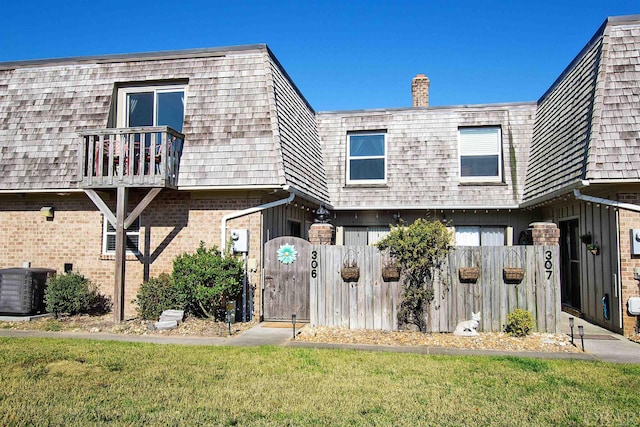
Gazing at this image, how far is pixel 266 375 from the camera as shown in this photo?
21.9 feet

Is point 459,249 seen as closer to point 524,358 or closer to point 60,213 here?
point 524,358

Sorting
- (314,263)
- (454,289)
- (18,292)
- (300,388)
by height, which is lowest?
(300,388)

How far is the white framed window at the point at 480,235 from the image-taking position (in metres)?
14.4

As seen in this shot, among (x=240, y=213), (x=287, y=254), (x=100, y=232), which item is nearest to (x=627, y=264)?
(x=287, y=254)

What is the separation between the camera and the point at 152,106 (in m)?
12.4

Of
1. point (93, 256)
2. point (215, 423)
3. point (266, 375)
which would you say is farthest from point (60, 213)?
point (215, 423)

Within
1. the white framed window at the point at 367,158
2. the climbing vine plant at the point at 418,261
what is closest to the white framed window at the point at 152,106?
the white framed window at the point at 367,158

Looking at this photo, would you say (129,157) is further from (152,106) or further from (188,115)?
(152,106)

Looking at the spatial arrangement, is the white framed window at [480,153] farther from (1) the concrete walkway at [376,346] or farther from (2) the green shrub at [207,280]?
(2) the green shrub at [207,280]

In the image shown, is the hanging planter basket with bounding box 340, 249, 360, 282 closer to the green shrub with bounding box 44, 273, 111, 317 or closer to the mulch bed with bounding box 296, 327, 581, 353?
the mulch bed with bounding box 296, 327, 581, 353

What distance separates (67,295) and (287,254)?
490cm

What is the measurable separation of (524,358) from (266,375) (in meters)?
3.85

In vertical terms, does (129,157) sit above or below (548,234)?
above

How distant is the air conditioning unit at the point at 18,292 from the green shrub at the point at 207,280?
328 cm
